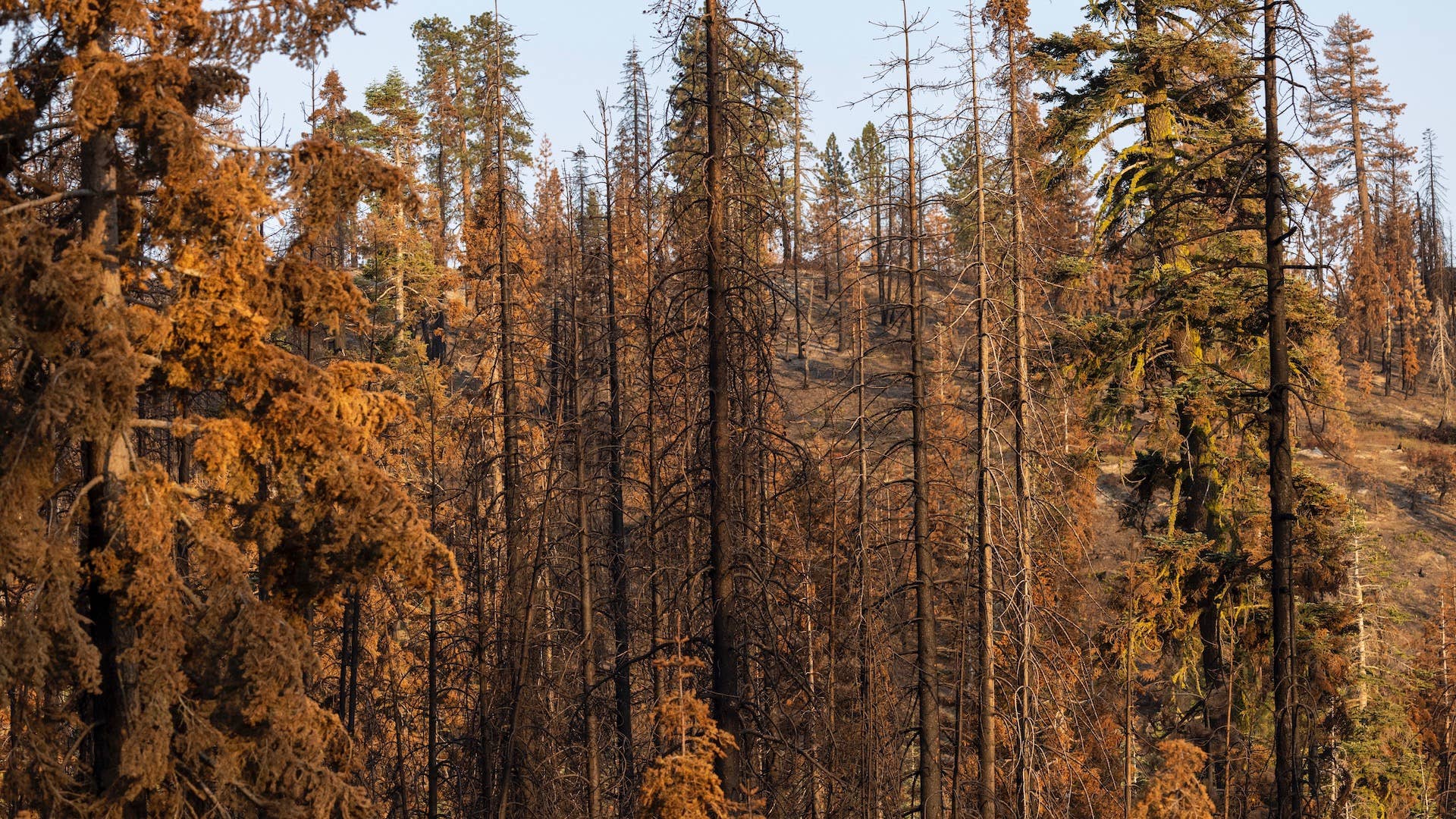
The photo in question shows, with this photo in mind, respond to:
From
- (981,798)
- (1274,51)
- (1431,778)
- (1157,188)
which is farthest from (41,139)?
(1431,778)

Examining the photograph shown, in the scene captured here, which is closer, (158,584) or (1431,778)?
(158,584)

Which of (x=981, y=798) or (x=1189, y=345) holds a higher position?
(x=1189, y=345)

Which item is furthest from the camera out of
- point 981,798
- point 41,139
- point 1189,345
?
point 1189,345

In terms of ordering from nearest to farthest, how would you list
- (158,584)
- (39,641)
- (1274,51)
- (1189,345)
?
(39,641) < (158,584) < (1274,51) < (1189,345)

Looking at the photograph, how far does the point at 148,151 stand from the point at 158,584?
10.6ft

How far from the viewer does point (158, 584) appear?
26.2ft

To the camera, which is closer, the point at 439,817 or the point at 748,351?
the point at 748,351

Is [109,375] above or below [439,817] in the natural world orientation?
above

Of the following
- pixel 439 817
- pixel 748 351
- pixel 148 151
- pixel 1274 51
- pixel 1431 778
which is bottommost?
pixel 1431 778

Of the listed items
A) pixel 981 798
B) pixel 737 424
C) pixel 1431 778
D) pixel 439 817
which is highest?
pixel 737 424

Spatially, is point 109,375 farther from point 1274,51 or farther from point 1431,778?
point 1431,778

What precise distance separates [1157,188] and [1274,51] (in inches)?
365

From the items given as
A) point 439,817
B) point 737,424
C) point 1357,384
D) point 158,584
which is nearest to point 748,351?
point 737,424

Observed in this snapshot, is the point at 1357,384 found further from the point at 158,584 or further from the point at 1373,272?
the point at 158,584
